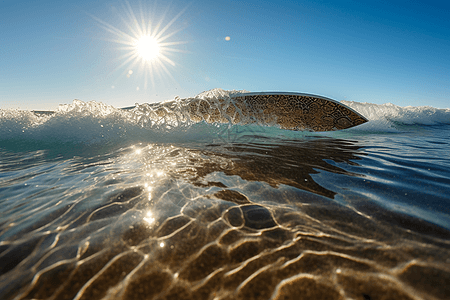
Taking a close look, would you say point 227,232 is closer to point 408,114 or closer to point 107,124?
point 107,124

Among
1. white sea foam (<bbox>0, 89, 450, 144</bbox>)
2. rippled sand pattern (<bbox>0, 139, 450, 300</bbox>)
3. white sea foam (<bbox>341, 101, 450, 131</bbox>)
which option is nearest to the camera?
rippled sand pattern (<bbox>0, 139, 450, 300</bbox>)

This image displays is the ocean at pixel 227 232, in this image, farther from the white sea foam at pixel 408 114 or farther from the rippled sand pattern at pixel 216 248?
the white sea foam at pixel 408 114

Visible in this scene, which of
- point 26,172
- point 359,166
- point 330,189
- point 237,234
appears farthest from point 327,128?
point 26,172

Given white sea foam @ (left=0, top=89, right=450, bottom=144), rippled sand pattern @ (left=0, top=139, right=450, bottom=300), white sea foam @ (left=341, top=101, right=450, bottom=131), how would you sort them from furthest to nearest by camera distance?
white sea foam @ (left=341, top=101, right=450, bottom=131)
white sea foam @ (left=0, top=89, right=450, bottom=144)
rippled sand pattern @ (left=0, top=139, right=450, bottom=300)

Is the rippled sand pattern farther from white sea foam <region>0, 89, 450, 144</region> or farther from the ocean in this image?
white sea foam <region>0, 89, 450, 144</region>

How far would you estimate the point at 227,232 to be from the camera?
1049 millimetres

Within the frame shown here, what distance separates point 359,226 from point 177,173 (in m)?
1.58

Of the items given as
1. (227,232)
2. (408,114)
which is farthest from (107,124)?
(408,114)

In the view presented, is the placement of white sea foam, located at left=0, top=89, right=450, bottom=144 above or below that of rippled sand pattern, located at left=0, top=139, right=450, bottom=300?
above

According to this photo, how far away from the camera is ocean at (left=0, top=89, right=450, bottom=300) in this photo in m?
0.72

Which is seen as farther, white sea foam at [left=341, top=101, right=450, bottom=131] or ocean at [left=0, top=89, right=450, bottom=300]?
white sea foam at [left=341, top=101, right=450, bottom=131]

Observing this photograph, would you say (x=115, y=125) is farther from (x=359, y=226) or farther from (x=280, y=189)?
(x=359, y=226)

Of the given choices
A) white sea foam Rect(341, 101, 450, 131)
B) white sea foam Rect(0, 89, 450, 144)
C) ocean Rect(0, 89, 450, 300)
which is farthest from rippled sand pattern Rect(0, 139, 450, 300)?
white sea foam Rect(341, 101, 450, 131)

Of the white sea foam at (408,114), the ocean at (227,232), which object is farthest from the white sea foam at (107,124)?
the white sea foam at (408,114)
